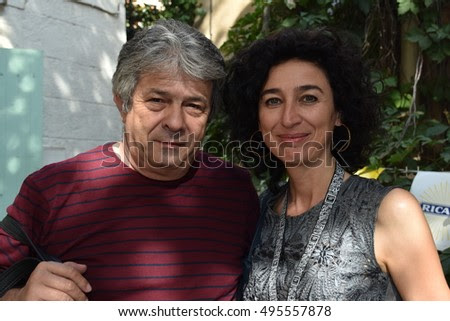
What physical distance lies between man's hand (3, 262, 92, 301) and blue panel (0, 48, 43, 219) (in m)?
2.22

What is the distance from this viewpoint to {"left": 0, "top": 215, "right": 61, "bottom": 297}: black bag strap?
1765 mm

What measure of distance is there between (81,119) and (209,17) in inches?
114

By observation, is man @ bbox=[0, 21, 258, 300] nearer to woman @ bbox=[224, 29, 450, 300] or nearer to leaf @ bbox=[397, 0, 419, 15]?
woman @ bbox=[224, 29, 450, 300]

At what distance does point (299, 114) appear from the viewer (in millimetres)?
1901

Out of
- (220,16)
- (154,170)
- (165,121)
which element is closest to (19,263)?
(154,170)

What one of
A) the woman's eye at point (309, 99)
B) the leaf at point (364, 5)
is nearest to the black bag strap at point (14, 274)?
the woman's eye at point (309, 99)

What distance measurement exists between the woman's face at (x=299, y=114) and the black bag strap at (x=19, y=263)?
31.9 inches

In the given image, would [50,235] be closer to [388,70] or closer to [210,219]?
[210,219]

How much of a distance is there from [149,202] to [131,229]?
4.4 inches

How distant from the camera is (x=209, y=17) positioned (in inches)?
274

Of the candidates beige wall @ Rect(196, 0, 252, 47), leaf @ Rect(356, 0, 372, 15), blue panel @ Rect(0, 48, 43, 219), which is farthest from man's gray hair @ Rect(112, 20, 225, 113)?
beige wall @ Rect(196, 0, 252, 47)

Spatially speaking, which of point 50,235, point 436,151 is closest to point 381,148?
point 436,151

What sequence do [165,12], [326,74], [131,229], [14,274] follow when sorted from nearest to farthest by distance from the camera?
[14,274]
[131,229]
[326,74]
[165,12]

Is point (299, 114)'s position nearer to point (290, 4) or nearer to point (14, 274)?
point (14, 274)
